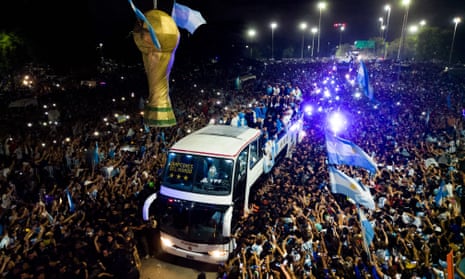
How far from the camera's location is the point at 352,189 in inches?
277

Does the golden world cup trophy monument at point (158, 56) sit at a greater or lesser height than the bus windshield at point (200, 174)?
greater

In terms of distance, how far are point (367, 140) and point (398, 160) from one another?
234cm

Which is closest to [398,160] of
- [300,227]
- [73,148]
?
[300,227]

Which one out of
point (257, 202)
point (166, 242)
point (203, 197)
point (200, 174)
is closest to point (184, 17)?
point (200, 174)

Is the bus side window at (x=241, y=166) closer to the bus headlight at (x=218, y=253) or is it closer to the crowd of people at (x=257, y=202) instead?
the crowd of people at (x=257, y=202)

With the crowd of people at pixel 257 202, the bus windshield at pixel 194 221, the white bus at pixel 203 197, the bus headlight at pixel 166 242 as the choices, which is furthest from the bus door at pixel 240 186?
the bus headlight at pixel 166 242

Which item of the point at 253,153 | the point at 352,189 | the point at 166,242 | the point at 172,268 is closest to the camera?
the point at 352,189

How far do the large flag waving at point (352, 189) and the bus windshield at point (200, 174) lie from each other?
2.30m

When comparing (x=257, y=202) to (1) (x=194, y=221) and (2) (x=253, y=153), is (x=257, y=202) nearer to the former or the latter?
(2) (x=253, y=153)

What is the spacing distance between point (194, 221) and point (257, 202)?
8.26 feet

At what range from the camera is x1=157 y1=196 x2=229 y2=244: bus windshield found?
705cm

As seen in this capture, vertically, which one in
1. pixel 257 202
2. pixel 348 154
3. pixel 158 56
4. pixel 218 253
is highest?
pixel 158 56

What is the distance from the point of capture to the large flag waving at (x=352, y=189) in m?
6.96

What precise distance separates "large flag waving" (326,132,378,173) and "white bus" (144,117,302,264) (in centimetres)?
221
